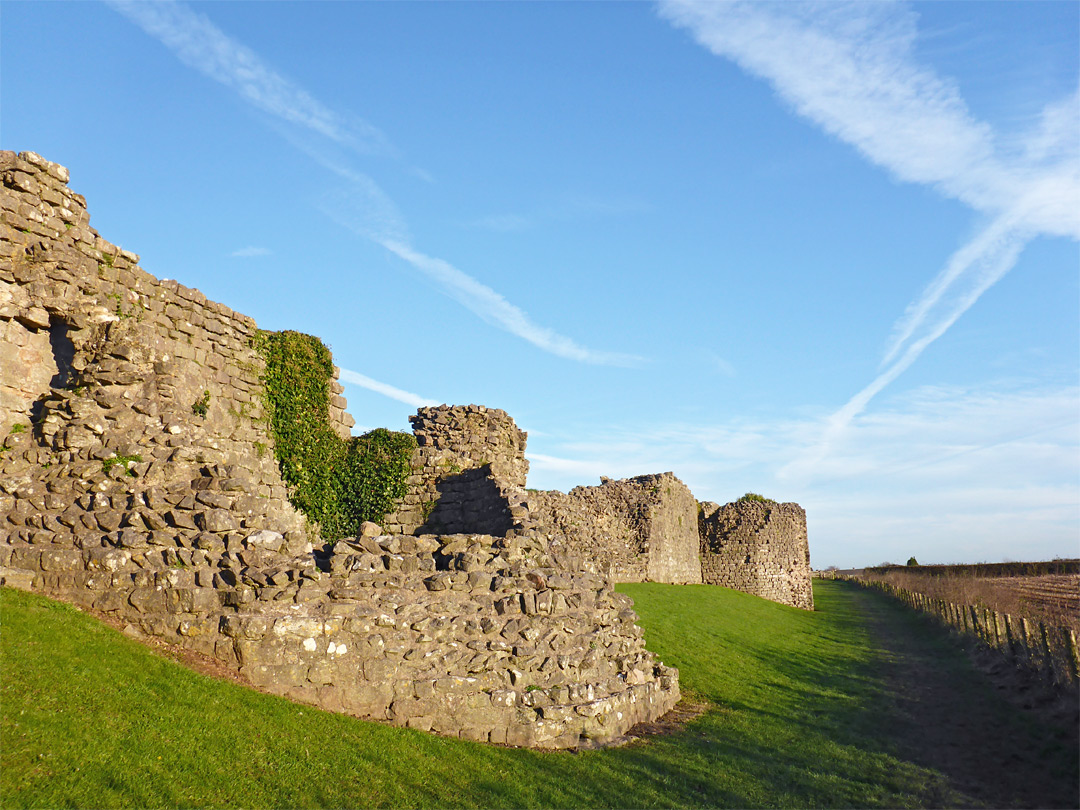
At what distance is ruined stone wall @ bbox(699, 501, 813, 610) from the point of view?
40.8 meters

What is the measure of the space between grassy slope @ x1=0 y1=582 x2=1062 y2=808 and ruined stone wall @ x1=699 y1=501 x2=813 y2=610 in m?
29.9

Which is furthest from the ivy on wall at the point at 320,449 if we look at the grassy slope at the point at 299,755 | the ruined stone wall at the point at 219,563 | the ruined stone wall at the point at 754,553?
the ruined stone wall at the point at 754,553

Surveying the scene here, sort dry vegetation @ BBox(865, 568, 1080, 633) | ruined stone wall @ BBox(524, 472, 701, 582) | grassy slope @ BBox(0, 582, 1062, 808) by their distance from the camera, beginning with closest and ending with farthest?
grassy slope @ BBox(0, 582, 1062, 808)
dry vegetation @ BBox(865, 568, 1080, 633)
ruined stone wall @ BBox(524, 472, 701, 582)

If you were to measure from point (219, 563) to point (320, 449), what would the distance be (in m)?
6.57

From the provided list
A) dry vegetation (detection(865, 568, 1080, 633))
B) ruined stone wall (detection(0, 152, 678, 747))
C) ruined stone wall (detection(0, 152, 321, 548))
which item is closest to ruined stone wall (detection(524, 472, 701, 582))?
dry vegetation (detection(865, 568, 1080, 633))

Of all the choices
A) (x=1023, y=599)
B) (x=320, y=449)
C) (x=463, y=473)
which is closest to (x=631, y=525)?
(x=1023, y=599)

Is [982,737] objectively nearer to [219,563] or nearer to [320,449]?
[219,563]

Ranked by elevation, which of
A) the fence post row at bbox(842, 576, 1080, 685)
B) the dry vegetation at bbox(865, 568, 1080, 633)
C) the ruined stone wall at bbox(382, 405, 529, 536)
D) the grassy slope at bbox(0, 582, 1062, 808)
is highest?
the ruined stone wall at bbox(382, 405, 529, 536)

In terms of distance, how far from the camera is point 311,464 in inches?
577

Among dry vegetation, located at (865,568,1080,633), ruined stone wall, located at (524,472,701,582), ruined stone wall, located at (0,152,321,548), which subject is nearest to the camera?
ruined stone wall, located at (0,152,321,548)

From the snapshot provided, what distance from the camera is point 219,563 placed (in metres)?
8.55

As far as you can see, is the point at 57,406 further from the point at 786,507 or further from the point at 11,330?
the point at 786,507

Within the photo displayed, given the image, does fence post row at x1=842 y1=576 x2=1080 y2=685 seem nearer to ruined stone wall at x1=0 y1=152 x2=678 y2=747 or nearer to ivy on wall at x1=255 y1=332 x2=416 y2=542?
ruined stone wall at x1=0 y1=152 x2=678 y2=747

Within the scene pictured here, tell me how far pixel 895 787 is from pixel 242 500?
9248mm
